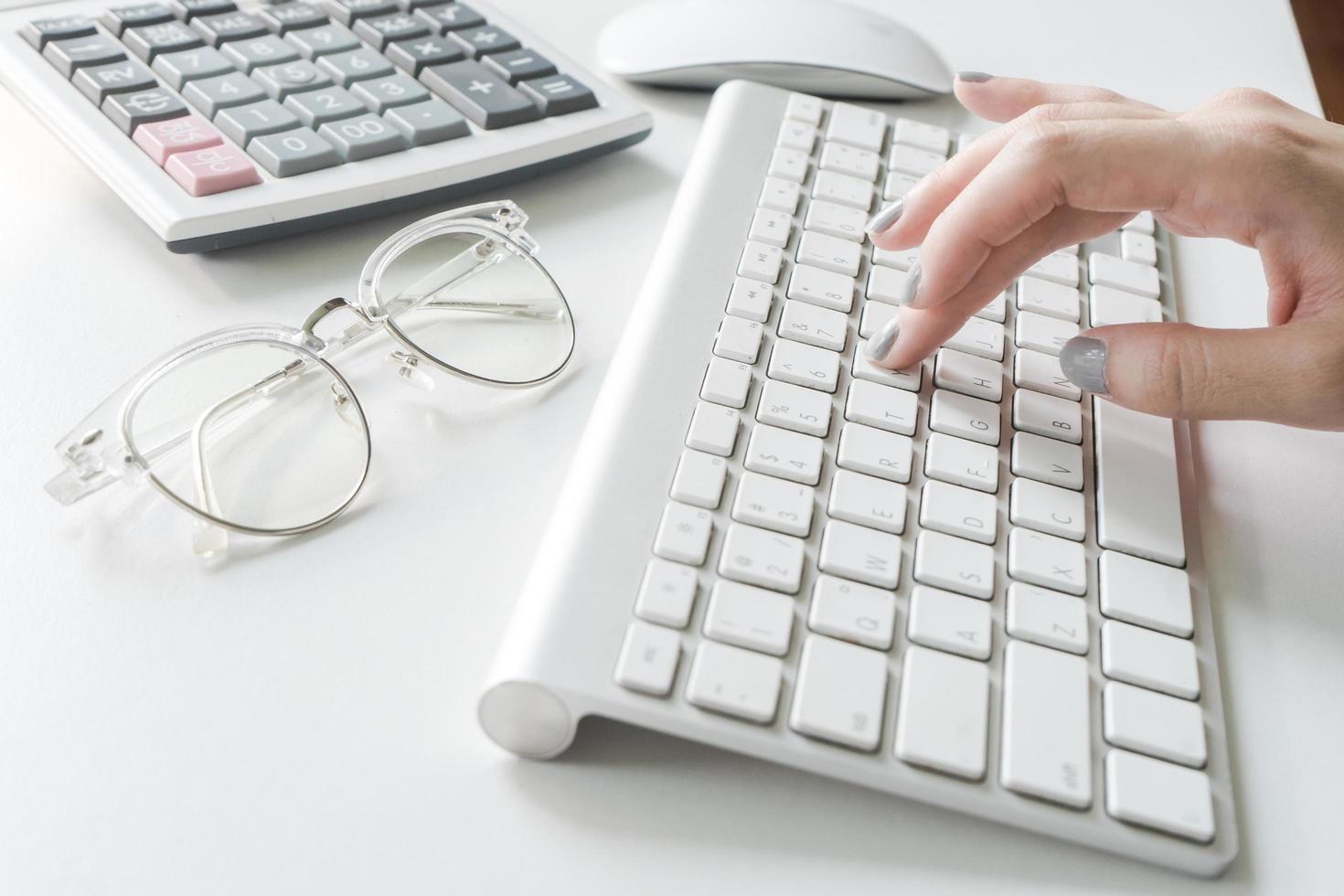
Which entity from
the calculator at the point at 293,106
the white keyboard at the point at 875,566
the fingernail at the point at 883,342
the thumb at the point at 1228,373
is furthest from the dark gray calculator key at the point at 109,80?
the thumb at the point at 1228,373

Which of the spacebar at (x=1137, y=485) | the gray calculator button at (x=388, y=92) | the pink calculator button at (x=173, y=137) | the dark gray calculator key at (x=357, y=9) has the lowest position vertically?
the spacebar at (x=1137, y=485)

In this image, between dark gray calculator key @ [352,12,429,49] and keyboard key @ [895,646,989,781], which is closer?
keyboard key @ [895,646,989,781]

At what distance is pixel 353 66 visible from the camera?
0.59 metres

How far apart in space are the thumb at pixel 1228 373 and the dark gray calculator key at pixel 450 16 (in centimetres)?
43

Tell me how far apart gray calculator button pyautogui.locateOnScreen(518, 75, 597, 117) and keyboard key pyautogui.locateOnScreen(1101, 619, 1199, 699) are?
40 centimetres

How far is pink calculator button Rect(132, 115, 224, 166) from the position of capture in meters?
0.50

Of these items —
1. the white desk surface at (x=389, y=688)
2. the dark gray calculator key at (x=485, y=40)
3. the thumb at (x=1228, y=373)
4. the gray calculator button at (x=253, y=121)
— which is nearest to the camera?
the white desk surface at (x=389, y=688)

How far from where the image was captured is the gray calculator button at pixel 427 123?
0.56m

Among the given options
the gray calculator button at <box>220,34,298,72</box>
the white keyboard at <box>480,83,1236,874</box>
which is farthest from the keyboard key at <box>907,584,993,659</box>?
the gray calculator button at <box>220,34,298,72</box>

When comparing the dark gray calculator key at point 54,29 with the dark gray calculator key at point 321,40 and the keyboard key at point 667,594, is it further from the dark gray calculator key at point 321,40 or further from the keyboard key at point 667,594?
the keyboard key at point 667,594

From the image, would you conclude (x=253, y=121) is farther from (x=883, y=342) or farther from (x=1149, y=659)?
(x=1149, y=659)

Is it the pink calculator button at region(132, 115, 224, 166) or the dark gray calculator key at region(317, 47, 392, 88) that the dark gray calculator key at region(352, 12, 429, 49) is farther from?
the pink calculator button at region(132, 115, 224, 166)

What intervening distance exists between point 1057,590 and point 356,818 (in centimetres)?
24

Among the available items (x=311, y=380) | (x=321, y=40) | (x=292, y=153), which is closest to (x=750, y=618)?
(x=311, y=380)
